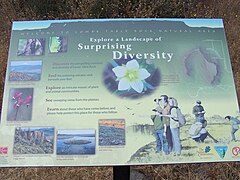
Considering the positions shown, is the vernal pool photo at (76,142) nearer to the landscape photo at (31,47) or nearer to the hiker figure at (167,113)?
the hiker figure at (167,113)

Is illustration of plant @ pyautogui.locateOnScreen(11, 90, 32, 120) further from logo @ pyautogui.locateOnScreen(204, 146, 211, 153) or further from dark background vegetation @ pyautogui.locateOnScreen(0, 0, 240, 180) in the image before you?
dark background vegetation @ pyautogui.locateOnScreen(0, 0, 240, 180)

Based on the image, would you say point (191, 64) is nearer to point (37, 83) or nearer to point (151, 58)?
point (151, 58)

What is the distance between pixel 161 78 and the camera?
5.42 feet

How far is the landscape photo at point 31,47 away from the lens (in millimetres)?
1723

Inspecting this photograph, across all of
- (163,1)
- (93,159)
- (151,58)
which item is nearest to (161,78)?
(151,58)

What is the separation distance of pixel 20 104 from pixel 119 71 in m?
0.46

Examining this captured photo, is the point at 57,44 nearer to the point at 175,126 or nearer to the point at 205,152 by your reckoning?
the point at 175,126

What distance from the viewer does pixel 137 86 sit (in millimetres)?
1627

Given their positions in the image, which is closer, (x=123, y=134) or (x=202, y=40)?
(x=123, y=134)

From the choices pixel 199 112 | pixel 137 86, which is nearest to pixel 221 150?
pixel 199 112

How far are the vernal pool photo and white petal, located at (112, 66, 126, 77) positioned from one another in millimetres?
293

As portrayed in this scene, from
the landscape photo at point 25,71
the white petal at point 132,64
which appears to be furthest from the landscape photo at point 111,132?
the landscape photo at point 25,71

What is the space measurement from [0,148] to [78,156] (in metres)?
0.33

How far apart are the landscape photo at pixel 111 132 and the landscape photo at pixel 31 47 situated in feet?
1.55
